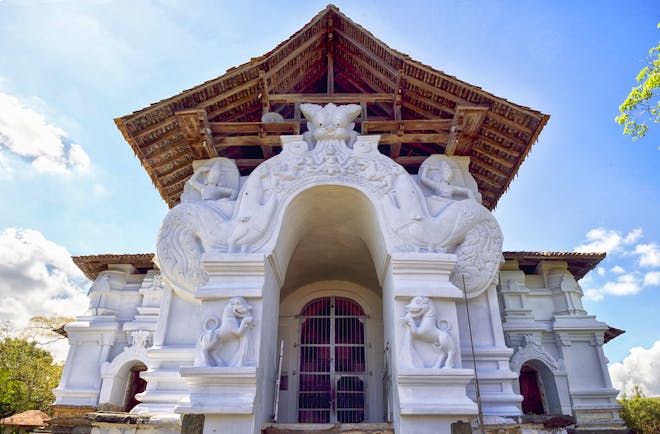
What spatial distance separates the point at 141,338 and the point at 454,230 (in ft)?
38.4

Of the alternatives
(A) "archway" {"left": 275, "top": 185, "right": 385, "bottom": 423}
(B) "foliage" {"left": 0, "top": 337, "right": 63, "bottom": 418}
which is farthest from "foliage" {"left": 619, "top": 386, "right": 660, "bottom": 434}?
(B) "foliage" {"left": 0, "top": 337, "right": 63, "bottom": 418}

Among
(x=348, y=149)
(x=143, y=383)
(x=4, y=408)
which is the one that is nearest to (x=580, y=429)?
(x=348, y=149)

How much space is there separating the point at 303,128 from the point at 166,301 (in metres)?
4.48

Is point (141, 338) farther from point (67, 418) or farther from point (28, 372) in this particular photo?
point (28, 372)

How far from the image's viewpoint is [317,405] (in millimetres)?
10148

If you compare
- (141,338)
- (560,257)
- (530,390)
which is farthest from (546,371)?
(141,338)

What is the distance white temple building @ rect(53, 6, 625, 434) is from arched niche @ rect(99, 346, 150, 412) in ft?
4.44

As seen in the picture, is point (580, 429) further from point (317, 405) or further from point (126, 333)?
point (126, 333)

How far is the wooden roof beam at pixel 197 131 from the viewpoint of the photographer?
27.3 ft

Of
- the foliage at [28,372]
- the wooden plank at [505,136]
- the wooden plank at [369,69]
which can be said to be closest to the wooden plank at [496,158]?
the wooden plank at [505,136]

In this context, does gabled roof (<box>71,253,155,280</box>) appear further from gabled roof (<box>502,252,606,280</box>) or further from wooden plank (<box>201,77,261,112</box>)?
gabled roof (<box>502,252,606,280</box>)

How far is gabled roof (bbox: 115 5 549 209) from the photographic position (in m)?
8.47

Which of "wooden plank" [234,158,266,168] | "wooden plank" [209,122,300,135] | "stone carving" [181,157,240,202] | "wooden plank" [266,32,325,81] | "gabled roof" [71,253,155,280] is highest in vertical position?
"wooden plank" [266,32,325,81]

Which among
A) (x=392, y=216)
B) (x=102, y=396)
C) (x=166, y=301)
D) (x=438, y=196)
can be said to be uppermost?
(x=438, y=196)
